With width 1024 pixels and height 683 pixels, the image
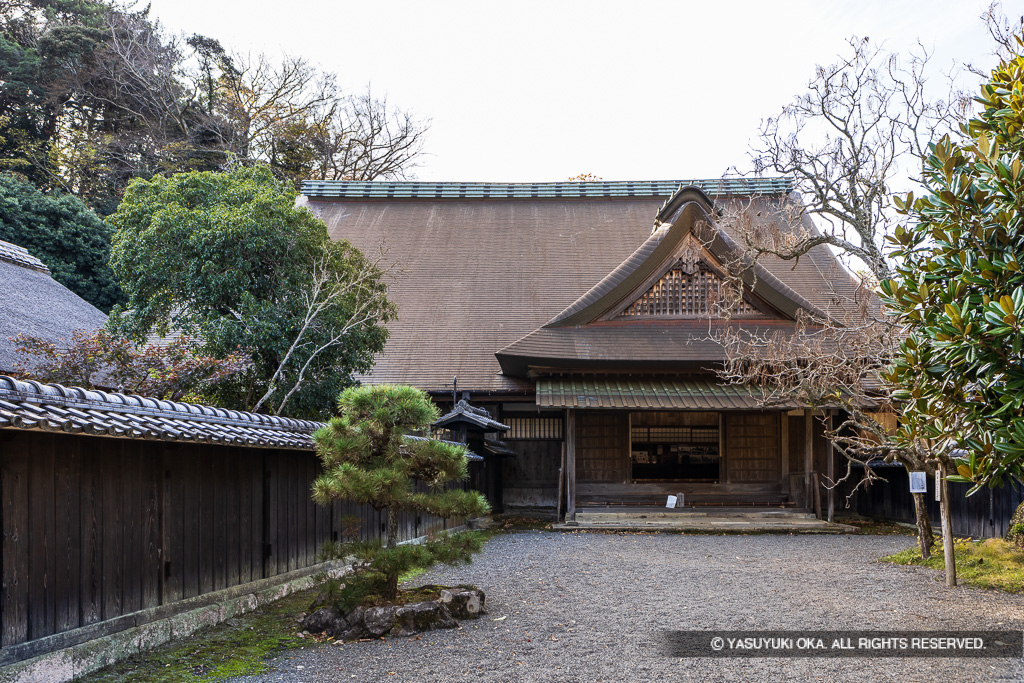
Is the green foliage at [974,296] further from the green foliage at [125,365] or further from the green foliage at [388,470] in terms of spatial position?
the green foliage at [125,365]

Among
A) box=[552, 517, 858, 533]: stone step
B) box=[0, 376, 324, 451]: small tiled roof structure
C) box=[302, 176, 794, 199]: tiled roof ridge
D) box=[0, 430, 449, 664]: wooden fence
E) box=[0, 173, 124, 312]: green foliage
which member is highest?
box=[302, 176, 794, 199]: tiled roof ridge

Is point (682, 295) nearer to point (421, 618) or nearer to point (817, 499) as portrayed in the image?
point (817, 499)

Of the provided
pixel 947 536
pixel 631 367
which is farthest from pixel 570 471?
pixel 947 536

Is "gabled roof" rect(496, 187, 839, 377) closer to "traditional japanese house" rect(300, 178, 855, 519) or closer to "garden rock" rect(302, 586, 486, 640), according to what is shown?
"traditional japanese house" rect(300, 178, 855, 519)

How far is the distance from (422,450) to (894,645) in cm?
369

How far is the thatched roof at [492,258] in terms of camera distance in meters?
15.2

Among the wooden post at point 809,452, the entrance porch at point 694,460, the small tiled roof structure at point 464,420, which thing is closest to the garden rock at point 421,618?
the small tiled roof structure at point 464,420

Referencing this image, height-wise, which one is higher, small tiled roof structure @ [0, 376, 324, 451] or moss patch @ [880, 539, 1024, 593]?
small tiled roof structure @ [0, 376, 324, 451]

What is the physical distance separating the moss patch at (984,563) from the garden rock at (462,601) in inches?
200

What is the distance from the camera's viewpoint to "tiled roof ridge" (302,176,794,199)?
21312 millimetres

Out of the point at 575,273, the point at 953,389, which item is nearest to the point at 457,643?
the point at 953,389

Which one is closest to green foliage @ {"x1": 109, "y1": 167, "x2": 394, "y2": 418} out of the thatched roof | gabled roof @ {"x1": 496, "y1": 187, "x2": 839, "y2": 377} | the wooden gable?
gabled roof @ {"x1": 496, "y1": 187, "x2": 839, "y2": 377}

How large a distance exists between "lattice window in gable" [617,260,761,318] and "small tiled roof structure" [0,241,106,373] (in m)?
9.78

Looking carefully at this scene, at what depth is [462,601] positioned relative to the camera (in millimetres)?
6152
